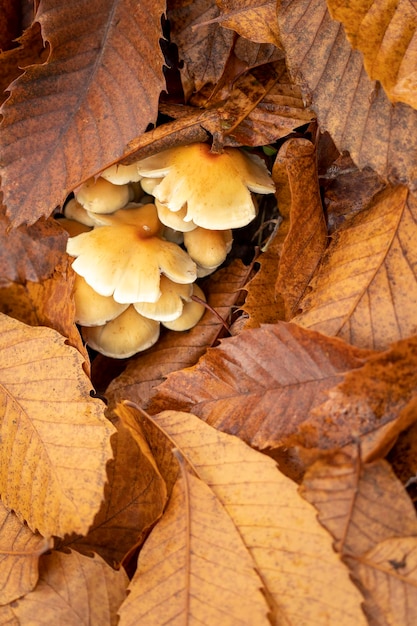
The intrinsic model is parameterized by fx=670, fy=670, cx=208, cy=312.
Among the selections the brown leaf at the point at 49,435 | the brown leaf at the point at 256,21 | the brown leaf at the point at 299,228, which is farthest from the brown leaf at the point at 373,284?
the brown leaf at the point at 49,435

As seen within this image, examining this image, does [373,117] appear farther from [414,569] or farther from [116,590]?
[116,590]

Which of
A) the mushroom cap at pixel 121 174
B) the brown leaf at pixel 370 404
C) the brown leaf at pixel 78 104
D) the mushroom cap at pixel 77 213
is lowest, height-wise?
the brown leaf at pixel 370 404

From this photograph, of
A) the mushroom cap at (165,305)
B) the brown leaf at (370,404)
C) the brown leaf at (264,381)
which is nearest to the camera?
the brown leaf at (370,404)

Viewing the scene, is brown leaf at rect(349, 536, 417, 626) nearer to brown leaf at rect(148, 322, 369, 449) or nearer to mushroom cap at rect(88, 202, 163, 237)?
brown leaf at rect(148, 322, 369, 449)

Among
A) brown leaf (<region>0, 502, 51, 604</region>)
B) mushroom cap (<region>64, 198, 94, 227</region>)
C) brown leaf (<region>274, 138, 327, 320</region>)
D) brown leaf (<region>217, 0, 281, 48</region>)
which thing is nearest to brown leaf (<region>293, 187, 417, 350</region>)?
brown leaf (<region>274, 138, 327, 320</region>)

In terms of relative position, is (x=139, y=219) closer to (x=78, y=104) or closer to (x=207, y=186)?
(x=207, y=186)

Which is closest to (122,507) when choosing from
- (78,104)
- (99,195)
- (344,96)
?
(99,195)

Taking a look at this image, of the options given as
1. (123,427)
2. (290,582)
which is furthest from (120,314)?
(290,582)

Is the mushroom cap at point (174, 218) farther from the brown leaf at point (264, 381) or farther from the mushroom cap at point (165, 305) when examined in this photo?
the brown leaf at point (264, 381)
